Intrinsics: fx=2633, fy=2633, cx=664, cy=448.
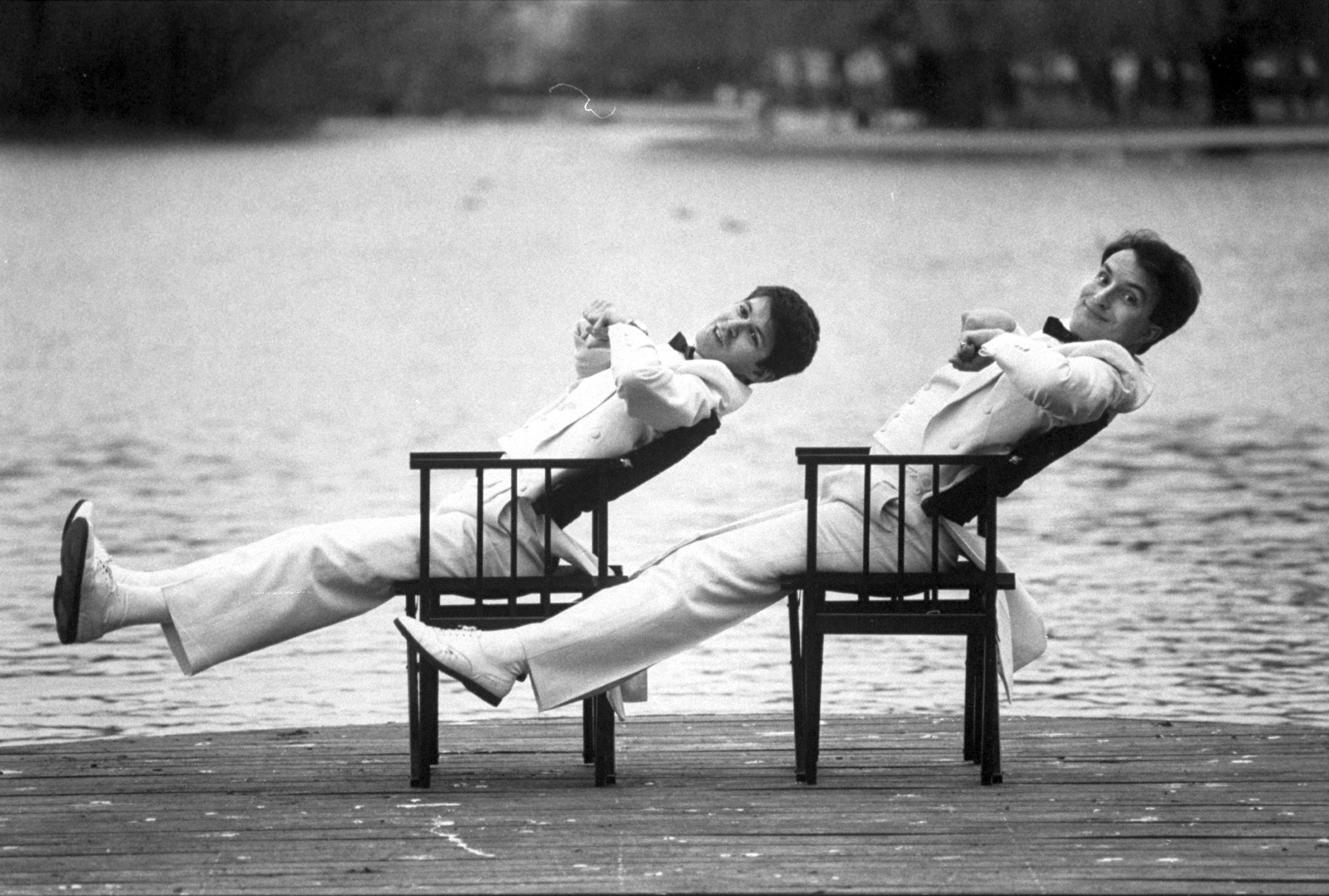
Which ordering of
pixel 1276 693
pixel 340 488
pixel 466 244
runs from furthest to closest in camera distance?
1. pixel 466 244
2. pixel 340 488
3. pixel 1276 693

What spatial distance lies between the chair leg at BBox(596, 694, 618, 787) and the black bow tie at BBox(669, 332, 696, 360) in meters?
0.77

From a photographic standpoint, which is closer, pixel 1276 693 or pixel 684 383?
pixel 684 383

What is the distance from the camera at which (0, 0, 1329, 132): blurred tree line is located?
217 ft

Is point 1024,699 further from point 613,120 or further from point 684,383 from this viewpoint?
point 613,120

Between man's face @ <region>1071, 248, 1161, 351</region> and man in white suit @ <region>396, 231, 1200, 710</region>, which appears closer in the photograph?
man in white suit @ <region>396, 231, 1200, 710</region>

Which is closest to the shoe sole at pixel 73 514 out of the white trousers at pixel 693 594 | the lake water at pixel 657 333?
the white trousers at pixel 693 594

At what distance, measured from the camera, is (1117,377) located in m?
5.22

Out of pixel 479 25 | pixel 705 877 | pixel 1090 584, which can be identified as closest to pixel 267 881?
pixel 705 877

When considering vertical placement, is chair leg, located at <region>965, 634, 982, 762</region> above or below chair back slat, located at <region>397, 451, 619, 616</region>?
below

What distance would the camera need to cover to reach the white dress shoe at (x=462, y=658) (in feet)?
16.9

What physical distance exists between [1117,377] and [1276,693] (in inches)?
90.5

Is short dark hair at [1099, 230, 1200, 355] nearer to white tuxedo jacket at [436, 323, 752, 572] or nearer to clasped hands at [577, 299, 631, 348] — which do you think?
white tuxedo jacket at [436, 323, 752, 572]

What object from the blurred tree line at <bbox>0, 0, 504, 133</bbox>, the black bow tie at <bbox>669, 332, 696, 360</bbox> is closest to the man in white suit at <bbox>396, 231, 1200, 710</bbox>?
the black bow tie at <bbox>669, 332, 696, 360</bbox>

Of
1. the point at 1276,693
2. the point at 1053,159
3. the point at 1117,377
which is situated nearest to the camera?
the point at 1117,377
